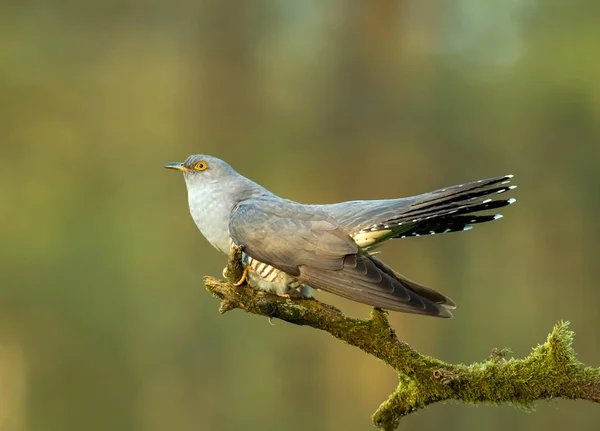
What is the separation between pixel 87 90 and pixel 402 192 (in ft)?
15.7

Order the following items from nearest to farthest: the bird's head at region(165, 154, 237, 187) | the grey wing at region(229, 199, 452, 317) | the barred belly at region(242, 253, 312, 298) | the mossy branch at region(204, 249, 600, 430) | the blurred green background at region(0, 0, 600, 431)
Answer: the mossy branch at region(204, 249, 600, 430)
the grey wing at region(229, 199, 452, 317)
the barred belly at region(242, 253, 312, 298)
the bird's head at region(165, 154, 237, 187)
the blurred green background at region(0, 0, 600, 431)

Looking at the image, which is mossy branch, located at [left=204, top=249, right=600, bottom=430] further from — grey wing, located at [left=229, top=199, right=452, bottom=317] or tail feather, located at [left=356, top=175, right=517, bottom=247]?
tail feather, located at [left=356, top=175, right=517, bottom=247]

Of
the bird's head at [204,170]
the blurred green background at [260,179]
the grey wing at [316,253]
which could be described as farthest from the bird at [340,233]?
the blurred green background at [260,179]

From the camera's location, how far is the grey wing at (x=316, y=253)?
2.39m

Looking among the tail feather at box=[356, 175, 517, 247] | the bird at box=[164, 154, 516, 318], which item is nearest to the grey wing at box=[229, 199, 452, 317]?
the bird at box=[164, 154, 516, 318]

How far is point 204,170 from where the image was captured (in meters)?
3.17

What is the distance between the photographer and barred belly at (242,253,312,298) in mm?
2703

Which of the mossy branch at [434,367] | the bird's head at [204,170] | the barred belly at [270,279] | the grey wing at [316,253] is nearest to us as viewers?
the mossy branch at [434,367]

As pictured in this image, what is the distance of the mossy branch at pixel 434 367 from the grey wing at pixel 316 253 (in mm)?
85

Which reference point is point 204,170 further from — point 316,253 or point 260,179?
point 260,179

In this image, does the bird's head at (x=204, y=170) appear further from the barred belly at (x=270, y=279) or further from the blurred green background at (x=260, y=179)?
the blurred green background at (x=260, y=179)

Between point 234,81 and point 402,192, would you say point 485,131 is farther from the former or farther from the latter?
point 234,81

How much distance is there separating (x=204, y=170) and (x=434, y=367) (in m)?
1.35

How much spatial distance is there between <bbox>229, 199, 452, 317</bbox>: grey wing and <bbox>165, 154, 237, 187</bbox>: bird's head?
27 centimetres
